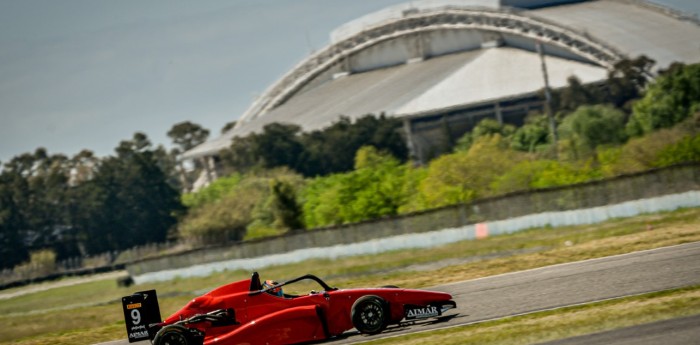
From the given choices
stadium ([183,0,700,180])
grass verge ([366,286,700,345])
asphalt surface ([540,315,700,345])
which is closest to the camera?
asphalt surface ([540,315,700,345])

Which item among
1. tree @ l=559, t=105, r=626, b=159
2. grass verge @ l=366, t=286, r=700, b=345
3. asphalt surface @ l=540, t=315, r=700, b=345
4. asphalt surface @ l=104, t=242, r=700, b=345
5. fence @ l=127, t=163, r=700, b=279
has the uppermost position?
tree @ l=559, t=105, r=626, b=159

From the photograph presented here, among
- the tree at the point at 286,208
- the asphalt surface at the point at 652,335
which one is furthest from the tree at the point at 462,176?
the asphalt surface at the point at 652,335

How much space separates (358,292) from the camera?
66.8 ft

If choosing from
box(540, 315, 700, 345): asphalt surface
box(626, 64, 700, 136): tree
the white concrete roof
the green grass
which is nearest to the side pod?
box(540, 315, 700, 345): asphalt surface

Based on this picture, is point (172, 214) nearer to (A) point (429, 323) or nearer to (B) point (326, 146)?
(B) point (326, 146)

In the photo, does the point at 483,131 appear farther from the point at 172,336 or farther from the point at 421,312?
→ the point at 172,336

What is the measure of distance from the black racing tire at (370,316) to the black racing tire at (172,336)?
3086 mm

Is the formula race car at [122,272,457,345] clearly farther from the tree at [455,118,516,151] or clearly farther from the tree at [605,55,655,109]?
the tree at [605,55,655,109]

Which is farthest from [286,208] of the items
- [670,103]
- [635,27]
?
[635,27]

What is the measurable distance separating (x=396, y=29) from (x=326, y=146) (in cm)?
2982

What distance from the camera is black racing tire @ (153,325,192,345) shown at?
20641 millimetres

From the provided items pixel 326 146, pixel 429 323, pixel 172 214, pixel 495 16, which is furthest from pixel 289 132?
pixel 429 323

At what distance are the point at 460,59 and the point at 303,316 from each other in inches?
4679

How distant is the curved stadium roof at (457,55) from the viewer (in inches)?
4811
